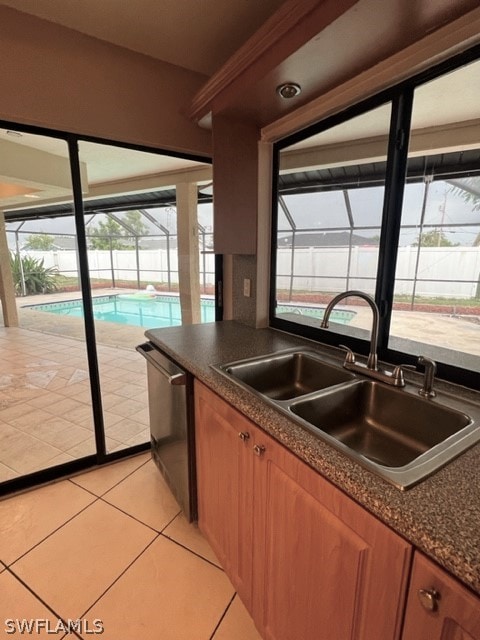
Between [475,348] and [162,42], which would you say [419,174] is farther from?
[162,42]

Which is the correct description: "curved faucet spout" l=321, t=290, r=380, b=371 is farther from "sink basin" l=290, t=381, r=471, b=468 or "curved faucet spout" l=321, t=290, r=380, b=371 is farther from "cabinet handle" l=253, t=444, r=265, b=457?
"cabinet handle" l=253, t=444, r=265, b=457

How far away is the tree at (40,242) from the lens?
114 inches

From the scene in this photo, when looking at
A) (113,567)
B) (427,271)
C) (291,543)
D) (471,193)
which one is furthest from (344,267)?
(113,567)

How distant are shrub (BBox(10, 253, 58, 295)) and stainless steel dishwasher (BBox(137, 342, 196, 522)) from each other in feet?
6.38

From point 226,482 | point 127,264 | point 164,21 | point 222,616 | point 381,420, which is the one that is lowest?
point 222,616

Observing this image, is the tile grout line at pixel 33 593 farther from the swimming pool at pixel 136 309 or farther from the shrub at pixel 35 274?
the swimming pool at pixel 136 309

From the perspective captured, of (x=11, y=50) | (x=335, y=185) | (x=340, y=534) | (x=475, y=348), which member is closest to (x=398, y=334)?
(x=475, y=348)

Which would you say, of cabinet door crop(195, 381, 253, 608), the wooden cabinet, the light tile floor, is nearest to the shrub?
the light tile floor

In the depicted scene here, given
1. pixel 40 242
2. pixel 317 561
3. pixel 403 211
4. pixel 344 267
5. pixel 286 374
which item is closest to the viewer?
pixel 317 561

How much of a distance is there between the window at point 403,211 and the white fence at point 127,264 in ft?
3.07

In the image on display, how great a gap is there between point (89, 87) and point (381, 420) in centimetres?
219

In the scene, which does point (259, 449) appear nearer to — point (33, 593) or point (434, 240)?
point (33, 593)

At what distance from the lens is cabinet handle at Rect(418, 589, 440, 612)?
1.79 feet

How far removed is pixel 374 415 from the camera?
4.08ft
